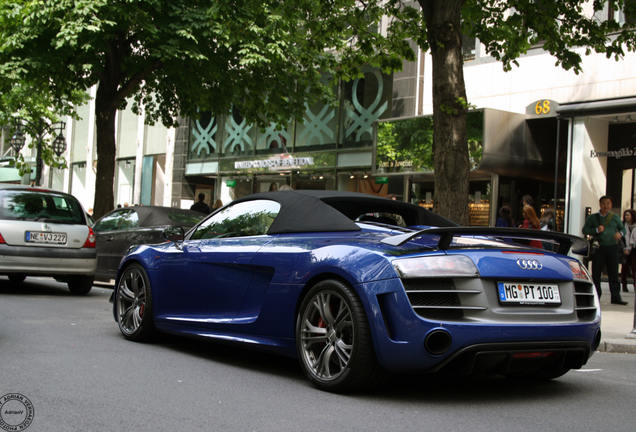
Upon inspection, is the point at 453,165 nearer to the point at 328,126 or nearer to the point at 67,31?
the point at 67,31

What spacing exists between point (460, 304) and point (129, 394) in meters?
2.05

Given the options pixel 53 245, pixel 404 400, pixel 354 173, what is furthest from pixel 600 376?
pixel 354 173

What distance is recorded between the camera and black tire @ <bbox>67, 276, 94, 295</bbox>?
10.9 metres

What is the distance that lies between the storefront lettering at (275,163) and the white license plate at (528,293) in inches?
769

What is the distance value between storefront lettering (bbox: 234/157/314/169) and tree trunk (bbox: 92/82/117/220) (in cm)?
784

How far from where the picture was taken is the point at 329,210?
5.03 metres

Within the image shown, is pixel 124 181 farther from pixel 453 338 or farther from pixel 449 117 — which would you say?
pixel 453 338

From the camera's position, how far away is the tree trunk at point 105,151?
1750 centimetres

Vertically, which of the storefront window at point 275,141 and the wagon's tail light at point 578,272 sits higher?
the storefront window at point 275,141

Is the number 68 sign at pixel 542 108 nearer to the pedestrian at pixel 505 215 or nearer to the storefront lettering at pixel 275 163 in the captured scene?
the pedestrian at pixel 505 215

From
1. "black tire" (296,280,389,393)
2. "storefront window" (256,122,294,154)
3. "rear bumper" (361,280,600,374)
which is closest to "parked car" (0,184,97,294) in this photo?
"black tire" (296,280,389,393)

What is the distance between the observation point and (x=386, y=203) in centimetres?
551

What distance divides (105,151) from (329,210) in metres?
13.8

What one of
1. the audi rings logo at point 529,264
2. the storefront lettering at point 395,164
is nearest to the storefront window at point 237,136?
the storefront lettering at point 395,164
